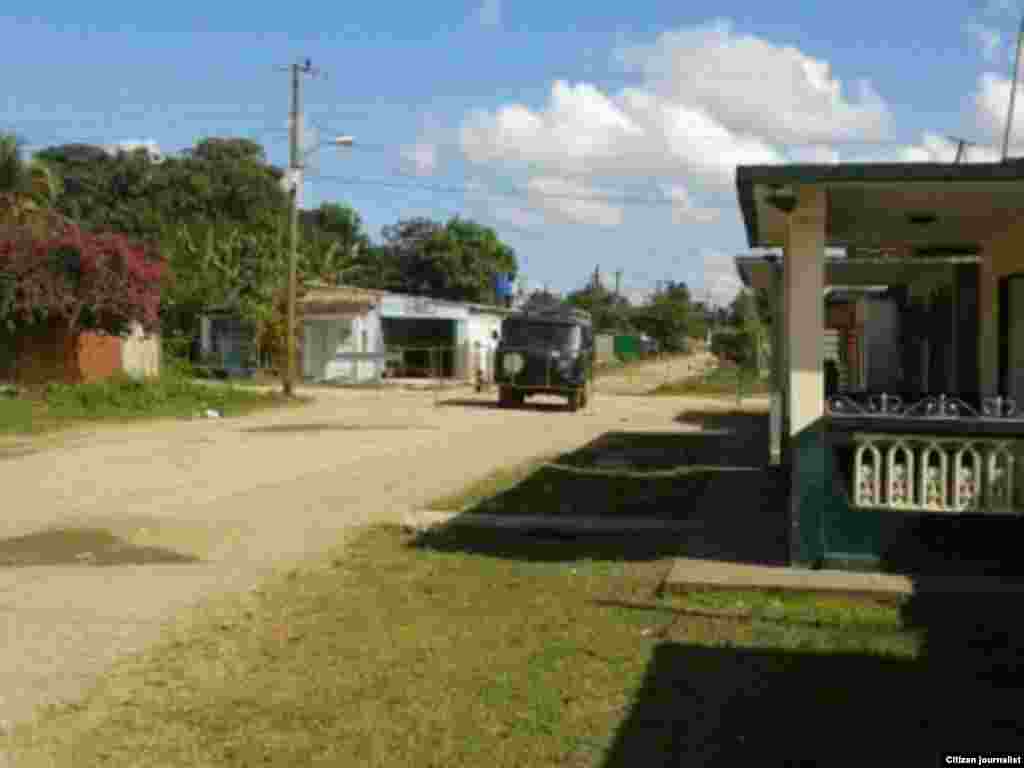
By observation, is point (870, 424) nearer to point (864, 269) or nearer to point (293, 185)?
point (864, 269)

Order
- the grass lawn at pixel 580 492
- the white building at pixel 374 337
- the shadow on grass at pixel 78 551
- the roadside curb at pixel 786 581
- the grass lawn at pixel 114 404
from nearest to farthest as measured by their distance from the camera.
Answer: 1. the roadside curb at pixel 786 581
2. the shadow on grass at pixel 78 551
3. the grass lawn at pixel 580 492
4. the grass lawn at pixel 114 404
5. the white building at pixel 374 337

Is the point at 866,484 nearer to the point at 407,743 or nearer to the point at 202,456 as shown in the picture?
the point at 407,743

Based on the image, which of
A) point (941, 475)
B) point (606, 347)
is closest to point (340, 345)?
point (606, 347)

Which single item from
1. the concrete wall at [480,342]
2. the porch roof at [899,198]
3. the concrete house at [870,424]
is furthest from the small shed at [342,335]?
the concrete house at [870,424]

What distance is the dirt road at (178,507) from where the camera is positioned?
781cm

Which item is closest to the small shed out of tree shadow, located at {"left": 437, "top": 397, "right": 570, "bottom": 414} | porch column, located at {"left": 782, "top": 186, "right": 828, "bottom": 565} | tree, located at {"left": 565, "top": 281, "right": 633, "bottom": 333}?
tree shadow, located at {"left": 437, "top": 397, "right": 570, "bottom": 414}

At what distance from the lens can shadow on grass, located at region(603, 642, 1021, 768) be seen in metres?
5.33

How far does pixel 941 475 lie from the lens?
29.1 feet

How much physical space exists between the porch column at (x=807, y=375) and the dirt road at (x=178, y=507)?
12.6 feet

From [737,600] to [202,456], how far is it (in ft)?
41.8

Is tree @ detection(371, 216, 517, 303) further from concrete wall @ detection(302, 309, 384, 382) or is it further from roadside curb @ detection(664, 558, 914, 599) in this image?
roadside curb @ detection(664, 558, 914, 599)

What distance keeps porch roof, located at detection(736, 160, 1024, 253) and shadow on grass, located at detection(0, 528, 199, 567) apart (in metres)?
5.26

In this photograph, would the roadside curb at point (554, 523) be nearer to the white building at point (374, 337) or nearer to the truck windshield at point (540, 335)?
the truck windshield at point (540, 335)

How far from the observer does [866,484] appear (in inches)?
352
